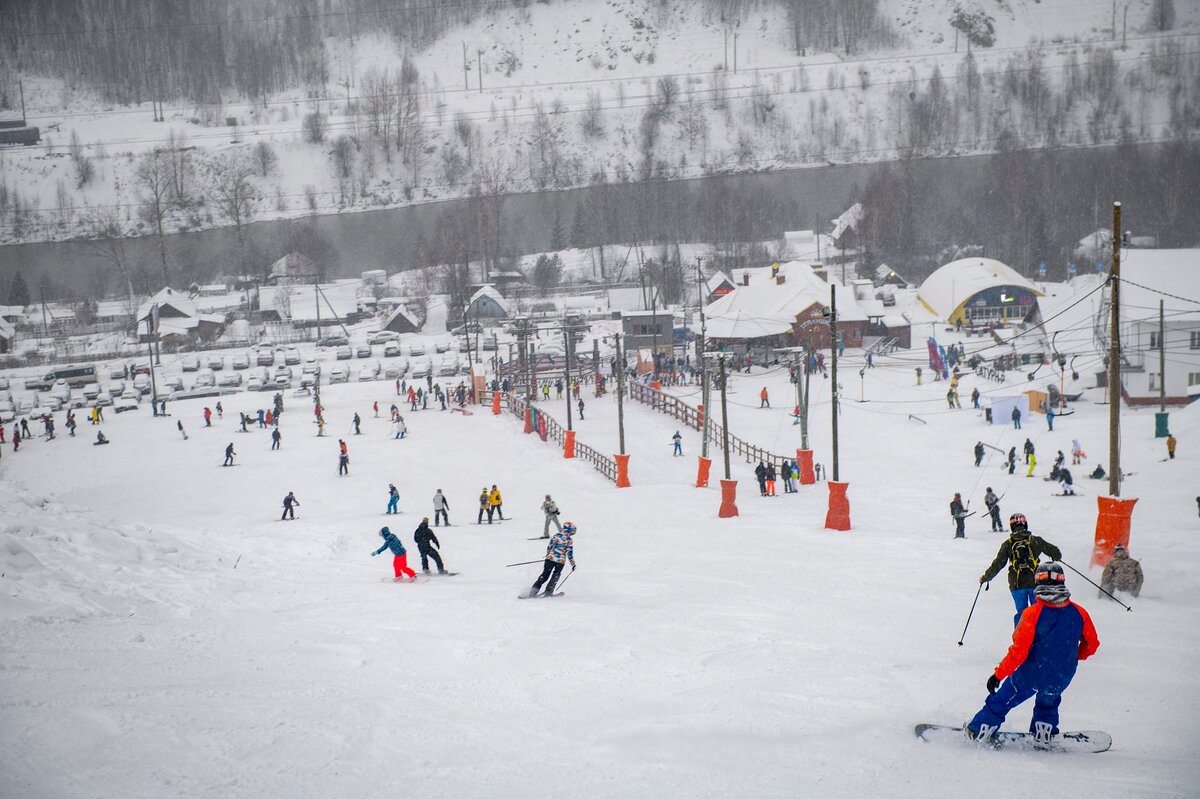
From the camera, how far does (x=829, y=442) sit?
28.8 m

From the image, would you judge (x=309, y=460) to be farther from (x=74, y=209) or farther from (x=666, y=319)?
(x=74, y=209)

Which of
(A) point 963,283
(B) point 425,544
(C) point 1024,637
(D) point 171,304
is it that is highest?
(D) point 171,304

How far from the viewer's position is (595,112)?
122 metres

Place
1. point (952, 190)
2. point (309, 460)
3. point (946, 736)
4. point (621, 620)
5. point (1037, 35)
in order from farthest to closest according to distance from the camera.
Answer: point (1037, 35)
point (952, 190)
point (309, 460)
point (621, 620)
point (946, 736)

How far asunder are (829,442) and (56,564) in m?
22.7

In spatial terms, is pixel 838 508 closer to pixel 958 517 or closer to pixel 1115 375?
pixel 958 517

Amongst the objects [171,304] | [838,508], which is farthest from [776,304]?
[171,304]

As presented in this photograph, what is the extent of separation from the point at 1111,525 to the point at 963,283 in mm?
49182

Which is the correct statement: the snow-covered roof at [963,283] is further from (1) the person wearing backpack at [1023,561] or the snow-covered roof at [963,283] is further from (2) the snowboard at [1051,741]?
(2) the snowboard at [1051,741]

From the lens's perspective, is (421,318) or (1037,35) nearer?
(421,318)

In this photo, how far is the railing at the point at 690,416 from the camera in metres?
26.1

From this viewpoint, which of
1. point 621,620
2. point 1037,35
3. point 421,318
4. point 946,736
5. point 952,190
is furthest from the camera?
point 1037,35

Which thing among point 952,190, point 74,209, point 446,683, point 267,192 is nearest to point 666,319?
point 446,683

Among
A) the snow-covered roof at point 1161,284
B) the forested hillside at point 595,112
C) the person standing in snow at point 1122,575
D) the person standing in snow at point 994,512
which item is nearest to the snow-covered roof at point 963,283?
the snow-covered roof at point 1161,284
